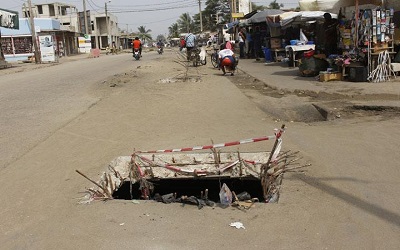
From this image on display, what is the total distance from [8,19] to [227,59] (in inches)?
758

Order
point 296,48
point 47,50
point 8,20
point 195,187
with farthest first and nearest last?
point 47,50, point 8,20, point 296,48, point 195,187

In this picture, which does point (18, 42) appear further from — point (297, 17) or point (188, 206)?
point (188, 206)

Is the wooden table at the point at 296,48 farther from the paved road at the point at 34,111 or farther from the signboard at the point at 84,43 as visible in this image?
the signboard at the point at 84,43

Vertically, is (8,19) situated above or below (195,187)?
above

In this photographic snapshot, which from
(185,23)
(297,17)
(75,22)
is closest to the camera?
(297,17)

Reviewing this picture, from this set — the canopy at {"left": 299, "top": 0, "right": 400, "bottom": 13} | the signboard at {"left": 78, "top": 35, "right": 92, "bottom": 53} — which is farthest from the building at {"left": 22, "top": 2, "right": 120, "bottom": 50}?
the canopy at {"left": 299, "top": 0, "right": 400, "bottom": 13}

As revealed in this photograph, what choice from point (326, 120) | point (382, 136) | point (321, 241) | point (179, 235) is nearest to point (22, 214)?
point (179, 235)

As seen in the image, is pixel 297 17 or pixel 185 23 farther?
pixel 185 23

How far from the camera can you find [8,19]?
1109 inches

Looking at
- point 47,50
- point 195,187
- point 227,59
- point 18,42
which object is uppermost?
point 18,42

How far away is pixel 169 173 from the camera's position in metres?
5.64

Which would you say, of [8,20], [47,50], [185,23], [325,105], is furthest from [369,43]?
[185,23]

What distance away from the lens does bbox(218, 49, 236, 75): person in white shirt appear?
15.6 meters

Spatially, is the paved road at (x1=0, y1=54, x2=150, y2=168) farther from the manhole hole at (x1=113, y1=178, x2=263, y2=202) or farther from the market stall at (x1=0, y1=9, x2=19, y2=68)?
the market stall at (x1=0, y1=9, x2=19, y2=68)
